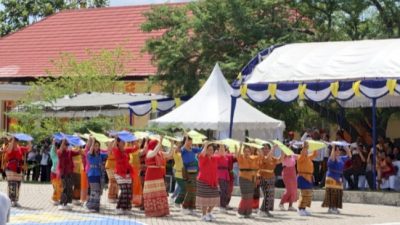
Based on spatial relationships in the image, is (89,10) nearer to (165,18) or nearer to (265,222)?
(165,18)

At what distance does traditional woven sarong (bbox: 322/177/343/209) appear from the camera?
20469 millimetres

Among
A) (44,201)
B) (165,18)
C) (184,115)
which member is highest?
(165,18)

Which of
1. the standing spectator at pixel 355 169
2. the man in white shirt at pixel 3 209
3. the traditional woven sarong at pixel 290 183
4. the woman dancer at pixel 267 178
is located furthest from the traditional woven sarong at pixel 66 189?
the man in white shirt at pixel 3 209

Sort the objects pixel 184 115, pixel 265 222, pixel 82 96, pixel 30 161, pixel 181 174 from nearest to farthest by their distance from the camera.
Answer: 1. pixel 265 222
2. pixel 181 174
3. pixel 184 115
4. pixel 30 161
5. pixel 82 96

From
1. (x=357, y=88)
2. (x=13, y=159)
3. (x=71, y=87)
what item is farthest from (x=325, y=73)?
(x=71, y=87)

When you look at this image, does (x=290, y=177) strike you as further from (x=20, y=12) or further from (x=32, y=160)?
(x=20, y=12)

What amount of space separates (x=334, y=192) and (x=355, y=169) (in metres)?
4.84

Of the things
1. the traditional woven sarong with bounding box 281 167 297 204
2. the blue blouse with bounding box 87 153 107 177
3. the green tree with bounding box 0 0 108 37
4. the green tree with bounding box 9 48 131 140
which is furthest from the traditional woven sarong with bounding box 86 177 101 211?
the green tree with bounding box 0 0 108 37

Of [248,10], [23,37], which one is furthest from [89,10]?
[248,10]

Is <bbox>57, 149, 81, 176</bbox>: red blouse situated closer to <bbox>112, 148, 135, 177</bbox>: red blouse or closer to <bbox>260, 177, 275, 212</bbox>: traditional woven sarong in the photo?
<bbox>112, 148, 135, 177</bbox>: red blouse

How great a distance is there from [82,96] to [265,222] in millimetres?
15619

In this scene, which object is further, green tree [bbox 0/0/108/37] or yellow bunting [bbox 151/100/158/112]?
green tree [bbox 0/0/108/37]

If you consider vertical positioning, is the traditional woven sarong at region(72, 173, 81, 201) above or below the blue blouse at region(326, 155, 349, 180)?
below

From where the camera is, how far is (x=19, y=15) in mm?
62844
